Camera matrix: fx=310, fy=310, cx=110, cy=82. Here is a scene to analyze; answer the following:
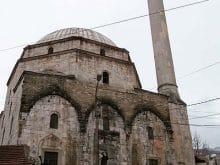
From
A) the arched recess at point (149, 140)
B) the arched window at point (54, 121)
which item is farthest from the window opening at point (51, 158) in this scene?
the arched recess at point (149, 140)

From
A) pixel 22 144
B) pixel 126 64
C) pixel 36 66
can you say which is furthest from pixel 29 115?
pixel 126 64

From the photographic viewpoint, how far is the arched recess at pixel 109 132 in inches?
580

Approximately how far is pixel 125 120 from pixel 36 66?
6173 millimetres

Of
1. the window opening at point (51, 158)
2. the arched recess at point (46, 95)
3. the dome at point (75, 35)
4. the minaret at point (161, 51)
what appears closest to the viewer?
the window opening at point (51, 158)

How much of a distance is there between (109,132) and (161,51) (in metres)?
7.49

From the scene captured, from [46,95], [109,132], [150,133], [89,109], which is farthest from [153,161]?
[46,95]

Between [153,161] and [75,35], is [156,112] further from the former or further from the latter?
[75,35]

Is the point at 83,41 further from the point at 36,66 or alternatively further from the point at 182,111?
the point at 182,111

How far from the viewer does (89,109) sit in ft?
51.0

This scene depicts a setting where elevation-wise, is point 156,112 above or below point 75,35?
below

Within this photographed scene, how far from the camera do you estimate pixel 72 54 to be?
17578 mm

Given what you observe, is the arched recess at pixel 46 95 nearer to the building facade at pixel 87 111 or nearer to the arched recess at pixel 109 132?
the building facade at pixel 87 111

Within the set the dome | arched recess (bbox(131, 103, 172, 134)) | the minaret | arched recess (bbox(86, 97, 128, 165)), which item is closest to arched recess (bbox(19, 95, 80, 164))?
arched recess (bbox(86, 97, 128, 165))

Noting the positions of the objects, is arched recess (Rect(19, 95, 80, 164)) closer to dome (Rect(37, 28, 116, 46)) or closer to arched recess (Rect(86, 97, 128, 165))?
arched recess (Rect(86, 97, 128, 165))
